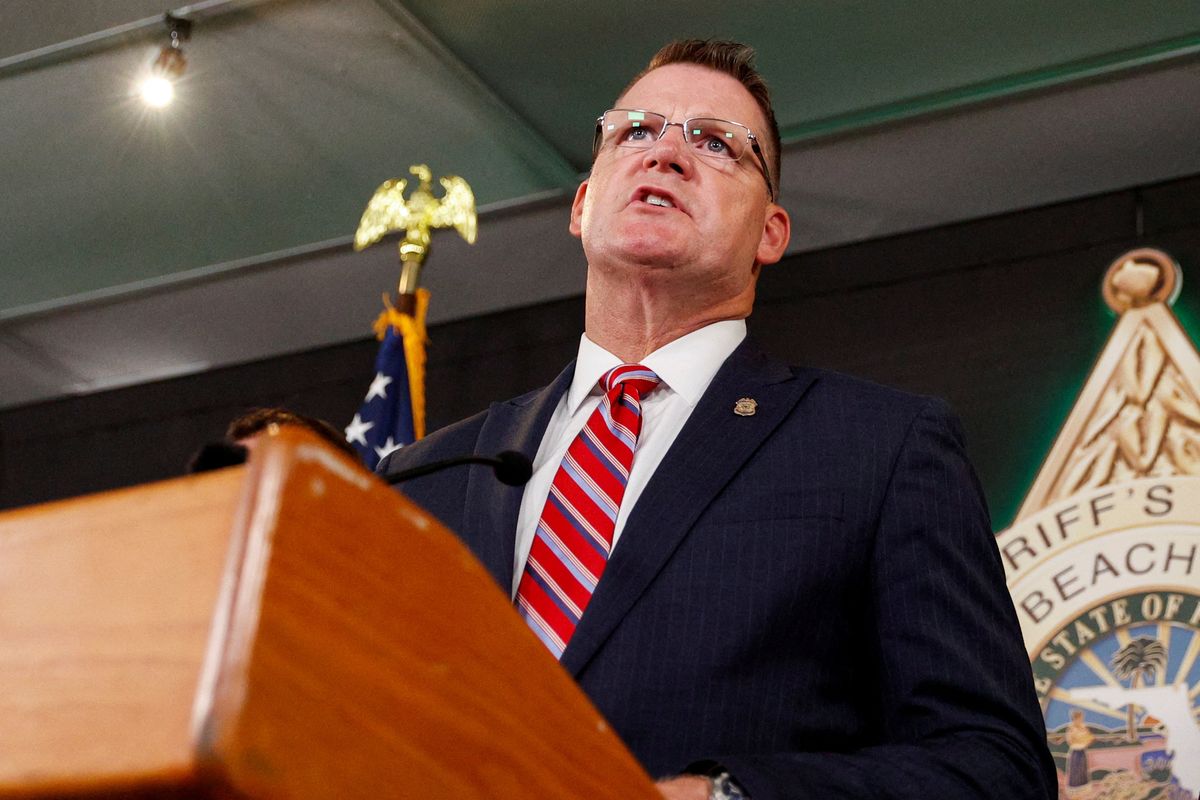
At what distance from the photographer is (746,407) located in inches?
58.0

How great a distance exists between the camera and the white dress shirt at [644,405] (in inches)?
57.0

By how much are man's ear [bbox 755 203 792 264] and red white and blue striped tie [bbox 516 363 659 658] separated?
0.40m

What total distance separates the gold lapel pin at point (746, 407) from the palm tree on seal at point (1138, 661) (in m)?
2.40

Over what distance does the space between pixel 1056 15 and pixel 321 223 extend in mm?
2285

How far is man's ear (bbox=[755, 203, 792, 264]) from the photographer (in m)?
1.88

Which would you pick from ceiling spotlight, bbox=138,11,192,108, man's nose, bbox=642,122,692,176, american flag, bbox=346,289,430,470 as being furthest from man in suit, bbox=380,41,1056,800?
ceiling spotlight, bbox=138,11,192,108

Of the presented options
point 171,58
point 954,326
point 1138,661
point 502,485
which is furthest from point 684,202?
point 954,326

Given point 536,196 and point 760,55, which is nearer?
point 760,55

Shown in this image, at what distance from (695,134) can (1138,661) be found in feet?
7.49

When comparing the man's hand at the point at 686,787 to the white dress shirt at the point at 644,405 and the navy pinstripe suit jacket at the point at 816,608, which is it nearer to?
the navy pinstripe suit jacket at the point at 816,608

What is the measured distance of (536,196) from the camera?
14.9ft

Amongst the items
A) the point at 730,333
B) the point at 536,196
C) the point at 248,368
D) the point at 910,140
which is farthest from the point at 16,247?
the point at 730,333

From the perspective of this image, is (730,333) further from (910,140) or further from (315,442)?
(910,140)

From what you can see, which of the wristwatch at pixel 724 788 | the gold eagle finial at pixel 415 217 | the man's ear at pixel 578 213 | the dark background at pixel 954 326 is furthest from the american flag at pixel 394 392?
the wristwatch at pixel 724 788
